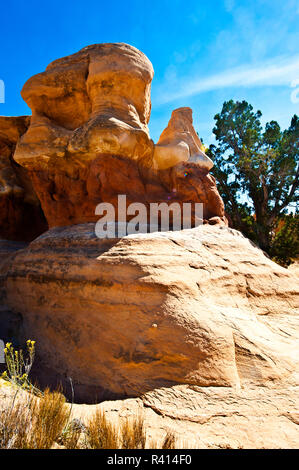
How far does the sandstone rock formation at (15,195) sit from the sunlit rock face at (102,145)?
155cm

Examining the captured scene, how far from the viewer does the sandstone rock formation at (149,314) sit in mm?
3012

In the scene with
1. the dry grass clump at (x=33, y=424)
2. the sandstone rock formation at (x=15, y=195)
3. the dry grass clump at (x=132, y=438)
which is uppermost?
the sandstone rock formation at (x=15, y=195)

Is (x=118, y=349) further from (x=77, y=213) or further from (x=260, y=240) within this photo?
(x=260, y=240)

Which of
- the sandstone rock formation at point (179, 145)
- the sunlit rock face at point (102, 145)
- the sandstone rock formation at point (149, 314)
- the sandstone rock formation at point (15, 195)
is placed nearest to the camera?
the sandstone rock formation at point (149, 314)

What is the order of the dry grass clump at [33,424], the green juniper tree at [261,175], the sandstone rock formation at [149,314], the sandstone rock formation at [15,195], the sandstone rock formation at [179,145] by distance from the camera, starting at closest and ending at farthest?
the dry grass clump at [33,424] < the sandstone rock formation at [149,314] < the sandstone rock formation at [179,145] < the sandstone rock formation at [15,195] < the green juniper tree at [261,175]

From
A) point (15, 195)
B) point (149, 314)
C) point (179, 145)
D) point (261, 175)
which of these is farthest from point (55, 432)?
point (261, 175)

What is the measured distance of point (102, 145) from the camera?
455 centimetres

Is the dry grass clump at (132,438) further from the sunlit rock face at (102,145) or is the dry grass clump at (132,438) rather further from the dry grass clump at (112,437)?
the sunlit rock face at (102,145)

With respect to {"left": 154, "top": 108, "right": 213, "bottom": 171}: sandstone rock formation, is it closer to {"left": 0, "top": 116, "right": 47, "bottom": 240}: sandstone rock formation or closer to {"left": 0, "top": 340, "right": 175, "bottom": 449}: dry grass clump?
{"left": 0, "top": 116, "right": 47, "bottom": 240}: sandstone rock formation

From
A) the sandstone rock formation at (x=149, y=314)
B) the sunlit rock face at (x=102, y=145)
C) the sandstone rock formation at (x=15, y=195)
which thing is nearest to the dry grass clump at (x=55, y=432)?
the sandstone rock formation at (x=149, y=314)

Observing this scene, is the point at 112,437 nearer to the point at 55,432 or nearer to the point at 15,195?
the point at 55,432

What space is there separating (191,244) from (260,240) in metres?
8.88

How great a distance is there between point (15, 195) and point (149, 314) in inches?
215

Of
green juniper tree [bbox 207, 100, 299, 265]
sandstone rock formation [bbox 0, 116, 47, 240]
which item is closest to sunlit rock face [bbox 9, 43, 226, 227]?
sandstone rock formation [bbox 0, 116, 47, 240]
